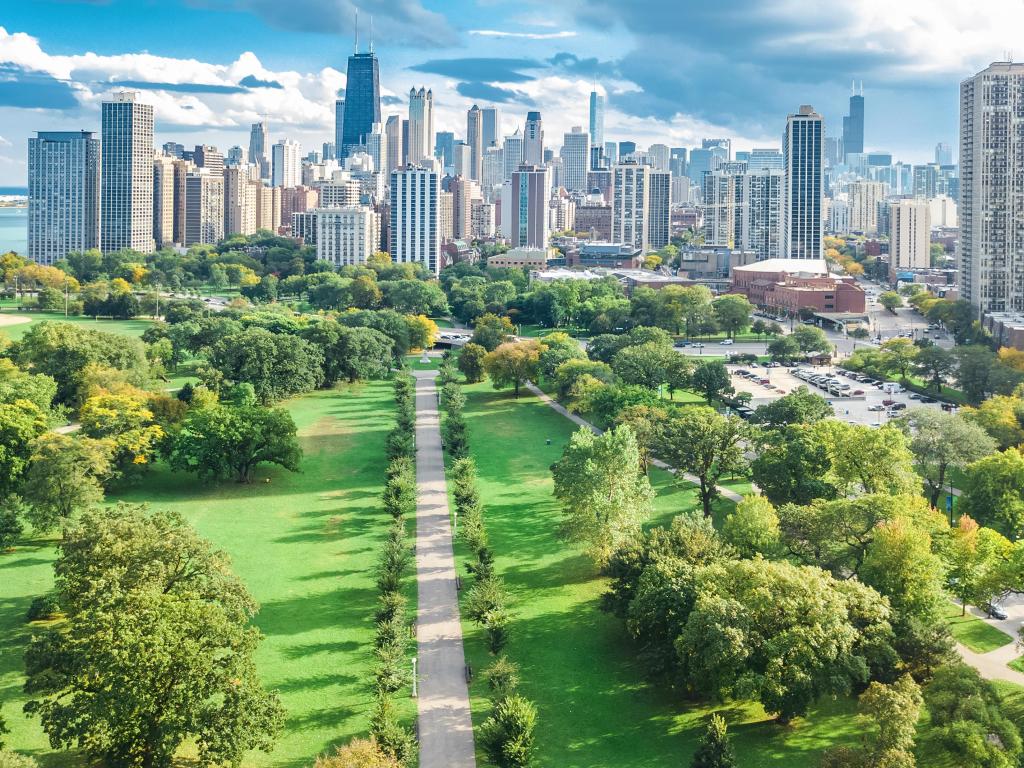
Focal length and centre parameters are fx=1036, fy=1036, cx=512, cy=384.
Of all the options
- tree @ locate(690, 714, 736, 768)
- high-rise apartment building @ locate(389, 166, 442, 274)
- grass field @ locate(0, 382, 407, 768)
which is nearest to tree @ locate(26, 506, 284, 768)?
grass field @ locate(0, 382, 407, 768)

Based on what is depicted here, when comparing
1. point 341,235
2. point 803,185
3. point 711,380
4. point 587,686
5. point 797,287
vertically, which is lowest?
point 587,686

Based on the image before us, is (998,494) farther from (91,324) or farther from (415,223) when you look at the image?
(415,223)

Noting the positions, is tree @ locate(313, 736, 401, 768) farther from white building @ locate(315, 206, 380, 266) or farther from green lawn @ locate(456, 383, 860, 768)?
white building @ locate(315, 206, 380, 266)

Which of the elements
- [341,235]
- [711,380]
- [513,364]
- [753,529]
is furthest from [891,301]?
[753,529]

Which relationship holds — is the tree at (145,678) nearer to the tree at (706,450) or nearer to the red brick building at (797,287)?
the tree at (706,450)

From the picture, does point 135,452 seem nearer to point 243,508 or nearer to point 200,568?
point 243,508

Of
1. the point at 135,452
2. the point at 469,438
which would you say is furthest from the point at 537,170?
the point at 135,452
